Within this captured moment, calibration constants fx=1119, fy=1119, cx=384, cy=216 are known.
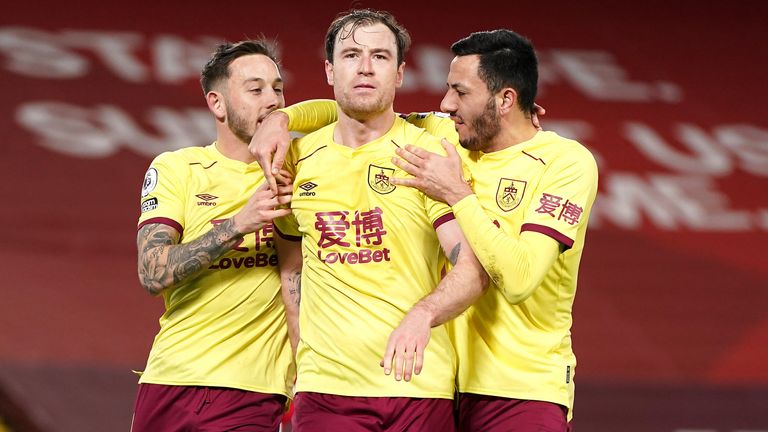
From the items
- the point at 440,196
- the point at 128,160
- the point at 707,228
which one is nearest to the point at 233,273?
the point at 440,196

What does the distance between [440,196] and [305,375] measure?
0.81m

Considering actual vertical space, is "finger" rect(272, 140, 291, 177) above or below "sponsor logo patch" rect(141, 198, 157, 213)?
above

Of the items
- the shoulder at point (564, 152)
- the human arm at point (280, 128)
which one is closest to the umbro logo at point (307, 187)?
the human arm at point (280, 128)

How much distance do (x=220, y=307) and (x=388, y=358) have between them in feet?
3.56

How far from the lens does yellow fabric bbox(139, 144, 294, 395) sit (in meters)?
4.47

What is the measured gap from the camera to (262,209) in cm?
416

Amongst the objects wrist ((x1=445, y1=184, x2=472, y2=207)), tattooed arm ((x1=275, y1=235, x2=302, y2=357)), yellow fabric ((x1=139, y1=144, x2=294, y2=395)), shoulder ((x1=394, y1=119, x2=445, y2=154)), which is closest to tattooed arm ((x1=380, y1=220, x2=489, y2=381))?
wrist ((x1=445, y1=184, x2=472, y2=207))

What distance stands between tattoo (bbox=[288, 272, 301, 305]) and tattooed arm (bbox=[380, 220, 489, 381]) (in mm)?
782

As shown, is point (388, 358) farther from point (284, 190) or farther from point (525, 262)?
point (284, 190)

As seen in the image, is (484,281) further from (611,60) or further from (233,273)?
(611,60)

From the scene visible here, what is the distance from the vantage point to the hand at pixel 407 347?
3676mm

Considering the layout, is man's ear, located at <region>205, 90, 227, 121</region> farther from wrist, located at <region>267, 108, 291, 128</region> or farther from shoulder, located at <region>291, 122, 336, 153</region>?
shoulder, located at <region>291, 122, 336, 153</region>

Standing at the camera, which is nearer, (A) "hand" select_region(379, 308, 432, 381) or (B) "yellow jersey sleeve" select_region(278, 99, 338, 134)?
(A) "hand" select_region(379, 308, 432, 381)

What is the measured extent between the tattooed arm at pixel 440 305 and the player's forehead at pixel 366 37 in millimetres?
721
